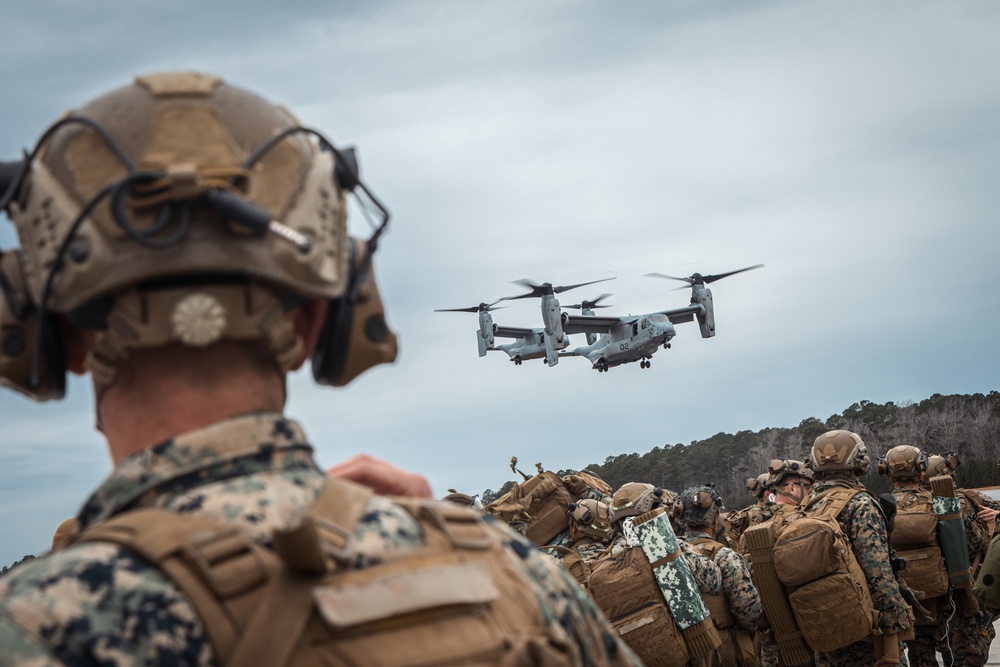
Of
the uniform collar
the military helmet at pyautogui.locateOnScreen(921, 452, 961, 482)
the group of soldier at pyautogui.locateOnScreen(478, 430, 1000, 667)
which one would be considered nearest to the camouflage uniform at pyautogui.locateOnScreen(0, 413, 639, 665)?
the uniform collar

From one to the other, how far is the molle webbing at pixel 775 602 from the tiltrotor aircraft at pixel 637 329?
158ft

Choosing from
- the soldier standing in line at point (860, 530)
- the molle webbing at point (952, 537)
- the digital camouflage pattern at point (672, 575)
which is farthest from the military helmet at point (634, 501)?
the molle webbing at point (952, 537)

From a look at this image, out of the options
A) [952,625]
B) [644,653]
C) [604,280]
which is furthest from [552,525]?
[604,280]

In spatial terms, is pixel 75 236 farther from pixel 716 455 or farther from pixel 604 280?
pixel 604 280

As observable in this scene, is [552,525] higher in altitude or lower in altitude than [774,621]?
higher

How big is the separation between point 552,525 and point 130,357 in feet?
32.0

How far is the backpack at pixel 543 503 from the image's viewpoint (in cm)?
1138

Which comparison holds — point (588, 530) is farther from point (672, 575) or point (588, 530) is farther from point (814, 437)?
point (814, 437)

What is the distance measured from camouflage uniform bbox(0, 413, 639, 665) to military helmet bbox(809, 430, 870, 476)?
8.91 m

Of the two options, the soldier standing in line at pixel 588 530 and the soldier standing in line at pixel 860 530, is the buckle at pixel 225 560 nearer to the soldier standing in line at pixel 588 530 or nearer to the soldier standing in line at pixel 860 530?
the soldier standing in line at pixel 588 530

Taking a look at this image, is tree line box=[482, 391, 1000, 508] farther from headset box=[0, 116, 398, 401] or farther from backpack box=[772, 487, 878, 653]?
headset box=[0, 116, 398, 401]

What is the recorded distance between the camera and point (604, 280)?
70375 millimetres

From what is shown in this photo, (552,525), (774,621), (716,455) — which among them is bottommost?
(716,455)

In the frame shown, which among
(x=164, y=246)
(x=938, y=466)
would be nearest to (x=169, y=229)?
(x=164, y=246)
